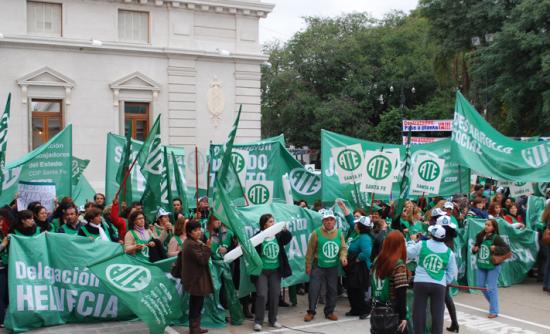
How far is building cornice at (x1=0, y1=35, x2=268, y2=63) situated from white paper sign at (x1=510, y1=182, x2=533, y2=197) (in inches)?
525

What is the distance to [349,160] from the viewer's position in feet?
35.3

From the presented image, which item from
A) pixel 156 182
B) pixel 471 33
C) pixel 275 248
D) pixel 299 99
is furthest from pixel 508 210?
pixel 299 99

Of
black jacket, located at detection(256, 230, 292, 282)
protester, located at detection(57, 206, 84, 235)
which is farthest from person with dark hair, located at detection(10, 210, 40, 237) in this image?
black jacket, located at detection(256, 230, 292, 282)

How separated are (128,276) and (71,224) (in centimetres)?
190

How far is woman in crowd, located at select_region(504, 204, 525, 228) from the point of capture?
12414mm

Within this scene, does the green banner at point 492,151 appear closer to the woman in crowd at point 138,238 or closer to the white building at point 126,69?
the woman in crowd at point 138,238

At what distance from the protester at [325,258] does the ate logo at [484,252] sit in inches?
88.3

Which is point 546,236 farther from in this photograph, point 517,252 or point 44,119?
point 44,119

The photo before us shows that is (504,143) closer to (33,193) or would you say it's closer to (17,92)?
(33,193)

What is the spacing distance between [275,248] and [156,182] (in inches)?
91.0

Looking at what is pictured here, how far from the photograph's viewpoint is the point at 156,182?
10039 mm

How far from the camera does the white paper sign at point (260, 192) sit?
11812mm

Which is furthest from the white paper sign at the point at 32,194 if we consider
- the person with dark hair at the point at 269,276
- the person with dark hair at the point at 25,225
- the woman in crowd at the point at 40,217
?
the person with dark hair at the point at 269,276

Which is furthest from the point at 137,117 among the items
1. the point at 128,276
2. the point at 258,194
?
the point at 128,276
